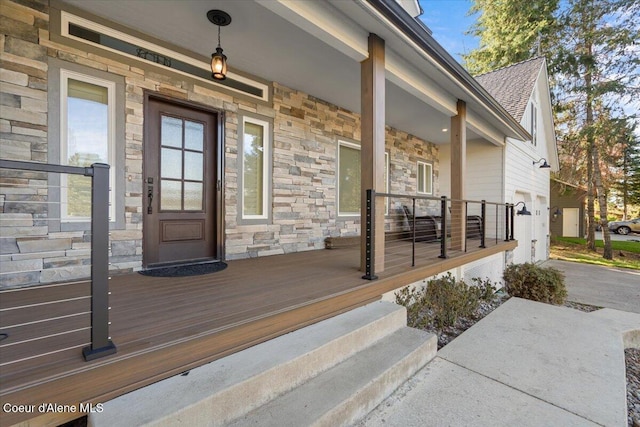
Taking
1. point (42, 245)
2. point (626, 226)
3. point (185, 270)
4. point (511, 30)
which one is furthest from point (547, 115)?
point (626, 226)

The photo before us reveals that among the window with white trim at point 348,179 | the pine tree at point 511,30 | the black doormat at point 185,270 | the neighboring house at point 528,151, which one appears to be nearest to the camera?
the black doormat at point 185,270

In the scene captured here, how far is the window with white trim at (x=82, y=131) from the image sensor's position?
2.83 meters

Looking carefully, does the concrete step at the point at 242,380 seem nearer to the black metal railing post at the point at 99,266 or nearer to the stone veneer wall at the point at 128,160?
the black metal railing post at the point at 99,266

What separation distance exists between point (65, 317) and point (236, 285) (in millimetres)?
1212

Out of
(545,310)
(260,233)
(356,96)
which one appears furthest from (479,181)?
(260,233)

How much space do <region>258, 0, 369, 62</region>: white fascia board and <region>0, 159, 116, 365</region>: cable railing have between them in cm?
193

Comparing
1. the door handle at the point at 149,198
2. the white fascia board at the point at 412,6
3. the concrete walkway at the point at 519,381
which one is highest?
the white fascia board at the point at 412,6

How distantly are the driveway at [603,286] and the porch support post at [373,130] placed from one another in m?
5.78

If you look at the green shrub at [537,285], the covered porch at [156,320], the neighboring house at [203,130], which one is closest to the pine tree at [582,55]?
the green shrub at [537,285]

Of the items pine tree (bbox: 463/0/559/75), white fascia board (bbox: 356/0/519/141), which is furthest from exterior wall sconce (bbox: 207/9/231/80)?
pine tree (bbox: 463/0/559/75)

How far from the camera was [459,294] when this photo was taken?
13.3ft

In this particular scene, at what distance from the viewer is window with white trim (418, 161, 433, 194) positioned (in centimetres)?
774

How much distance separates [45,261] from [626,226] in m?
29.5

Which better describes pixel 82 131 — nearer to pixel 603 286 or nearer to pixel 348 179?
pixel 348 179
